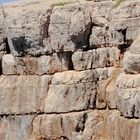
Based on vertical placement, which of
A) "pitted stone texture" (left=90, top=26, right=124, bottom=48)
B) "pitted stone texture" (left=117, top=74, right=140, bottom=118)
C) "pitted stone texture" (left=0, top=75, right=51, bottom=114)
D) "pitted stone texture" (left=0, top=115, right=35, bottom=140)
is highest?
"pitted stone texture" (left=90, top=26, right=124, bottom=48)

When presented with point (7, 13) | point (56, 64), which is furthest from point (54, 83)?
point (7, 13)

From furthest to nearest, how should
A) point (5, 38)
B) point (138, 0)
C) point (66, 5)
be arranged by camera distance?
point (5, 38)
point (66, 5)
point (138, 0)

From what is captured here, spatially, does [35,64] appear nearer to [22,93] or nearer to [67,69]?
[22,93]

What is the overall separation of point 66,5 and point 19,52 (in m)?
2.44

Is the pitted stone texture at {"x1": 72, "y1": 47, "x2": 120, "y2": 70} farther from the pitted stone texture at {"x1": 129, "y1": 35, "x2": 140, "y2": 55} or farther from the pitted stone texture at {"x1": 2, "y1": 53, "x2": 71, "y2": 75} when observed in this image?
the pitted stone texture at {"x1": 129, "y1": 35, "x2": 140, "y2": 55}

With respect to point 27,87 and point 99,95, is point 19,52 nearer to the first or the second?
point 27,87

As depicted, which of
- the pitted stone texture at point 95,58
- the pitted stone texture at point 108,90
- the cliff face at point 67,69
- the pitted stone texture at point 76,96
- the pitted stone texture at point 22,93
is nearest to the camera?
the cliff face at point 67,69

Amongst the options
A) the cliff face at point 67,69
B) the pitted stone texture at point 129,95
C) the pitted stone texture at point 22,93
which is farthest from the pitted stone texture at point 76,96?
the pitted stone texture at point 129,95

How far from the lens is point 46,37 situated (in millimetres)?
28406

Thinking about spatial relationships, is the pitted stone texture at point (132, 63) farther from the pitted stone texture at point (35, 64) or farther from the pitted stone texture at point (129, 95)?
the pitted stone texture at point (35, 64)

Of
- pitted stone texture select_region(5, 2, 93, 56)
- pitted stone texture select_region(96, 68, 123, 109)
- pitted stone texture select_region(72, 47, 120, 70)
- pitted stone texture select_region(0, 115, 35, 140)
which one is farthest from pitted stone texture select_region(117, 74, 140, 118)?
pitted stone texture select_region(0, 115, 35, 140)

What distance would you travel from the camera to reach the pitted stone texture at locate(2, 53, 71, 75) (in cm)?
2831

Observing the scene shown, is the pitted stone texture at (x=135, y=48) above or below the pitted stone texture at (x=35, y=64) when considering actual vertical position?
above

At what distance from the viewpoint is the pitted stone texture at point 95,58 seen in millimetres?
27312
